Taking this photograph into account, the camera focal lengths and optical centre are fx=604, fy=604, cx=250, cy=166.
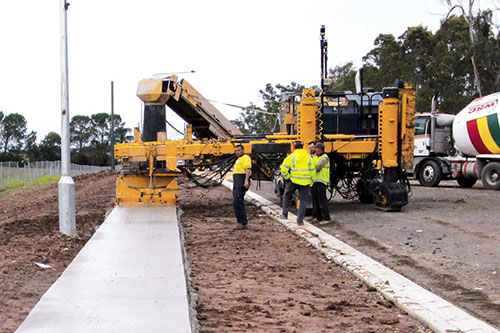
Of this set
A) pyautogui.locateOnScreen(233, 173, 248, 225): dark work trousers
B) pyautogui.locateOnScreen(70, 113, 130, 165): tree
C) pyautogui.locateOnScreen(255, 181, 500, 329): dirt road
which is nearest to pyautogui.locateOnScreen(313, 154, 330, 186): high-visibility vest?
pyautogui.locateOnScreen(255, 181, 500, 329): dirt road

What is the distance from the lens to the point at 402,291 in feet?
21.8

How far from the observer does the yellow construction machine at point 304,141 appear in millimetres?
14180

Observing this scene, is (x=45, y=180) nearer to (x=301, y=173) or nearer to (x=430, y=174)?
(x=430, y=174)

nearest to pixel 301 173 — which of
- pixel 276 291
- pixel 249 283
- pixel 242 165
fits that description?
pixel 242 165

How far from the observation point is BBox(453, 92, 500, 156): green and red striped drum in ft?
69.3

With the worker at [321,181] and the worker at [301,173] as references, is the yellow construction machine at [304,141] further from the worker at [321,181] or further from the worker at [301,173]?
the worker at [301,173]

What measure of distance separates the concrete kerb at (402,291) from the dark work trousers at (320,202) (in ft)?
6.84

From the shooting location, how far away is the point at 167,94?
1622 cm

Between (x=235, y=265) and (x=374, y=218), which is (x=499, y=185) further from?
(x=235, y=265)

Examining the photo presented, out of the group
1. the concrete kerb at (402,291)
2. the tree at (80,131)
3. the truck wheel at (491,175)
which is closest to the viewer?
the concrete kerb at (402,291)

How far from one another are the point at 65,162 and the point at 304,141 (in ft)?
19.0

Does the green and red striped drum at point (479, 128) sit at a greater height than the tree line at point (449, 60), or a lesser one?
lesser

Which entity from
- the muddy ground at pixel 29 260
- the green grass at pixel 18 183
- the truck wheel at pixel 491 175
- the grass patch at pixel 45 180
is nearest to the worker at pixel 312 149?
the muddy ground at pixel 29 260

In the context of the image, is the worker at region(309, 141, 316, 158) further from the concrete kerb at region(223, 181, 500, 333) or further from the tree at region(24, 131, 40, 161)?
the tree at region(24, 131, 40, 161)
